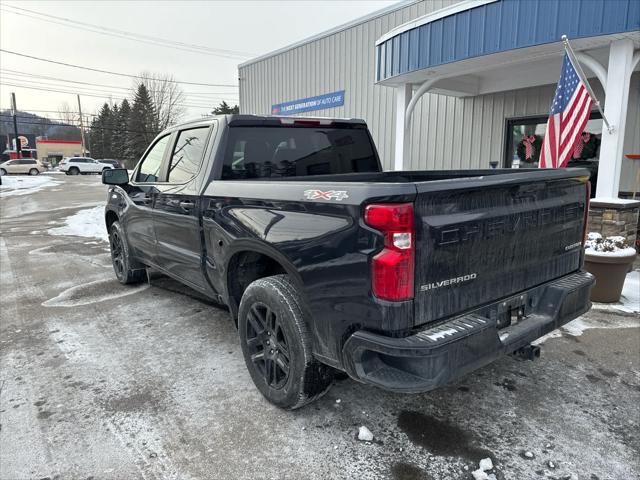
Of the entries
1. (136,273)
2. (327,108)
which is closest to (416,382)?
(136,273)

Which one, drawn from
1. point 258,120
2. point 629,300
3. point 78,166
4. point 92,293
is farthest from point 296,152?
point 78,166

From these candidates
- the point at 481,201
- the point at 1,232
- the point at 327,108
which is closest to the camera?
the point at 481,201

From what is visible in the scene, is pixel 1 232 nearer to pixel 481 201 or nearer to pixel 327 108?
pixel 327 108

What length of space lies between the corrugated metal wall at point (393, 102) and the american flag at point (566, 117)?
3.47m

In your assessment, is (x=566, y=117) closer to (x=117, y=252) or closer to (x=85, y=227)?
(x=117, y=252)

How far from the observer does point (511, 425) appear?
282 cm

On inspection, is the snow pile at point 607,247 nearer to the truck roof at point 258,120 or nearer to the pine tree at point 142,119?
the truck roof at point 258,120

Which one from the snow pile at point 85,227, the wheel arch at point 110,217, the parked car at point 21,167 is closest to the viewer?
the wheel arch at point 110,217

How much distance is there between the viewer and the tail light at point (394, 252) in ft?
6.87

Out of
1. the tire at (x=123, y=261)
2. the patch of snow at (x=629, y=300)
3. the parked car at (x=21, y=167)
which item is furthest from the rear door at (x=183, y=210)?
the parked car at (x=21, y=167)

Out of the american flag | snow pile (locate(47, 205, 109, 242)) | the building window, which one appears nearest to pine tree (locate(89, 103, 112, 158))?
snow pile (locate(47, 205, 109, 242))

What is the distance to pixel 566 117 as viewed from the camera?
5.82 meters

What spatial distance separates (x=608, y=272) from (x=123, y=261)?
566 centimetres

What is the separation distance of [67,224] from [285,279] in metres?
11.4
